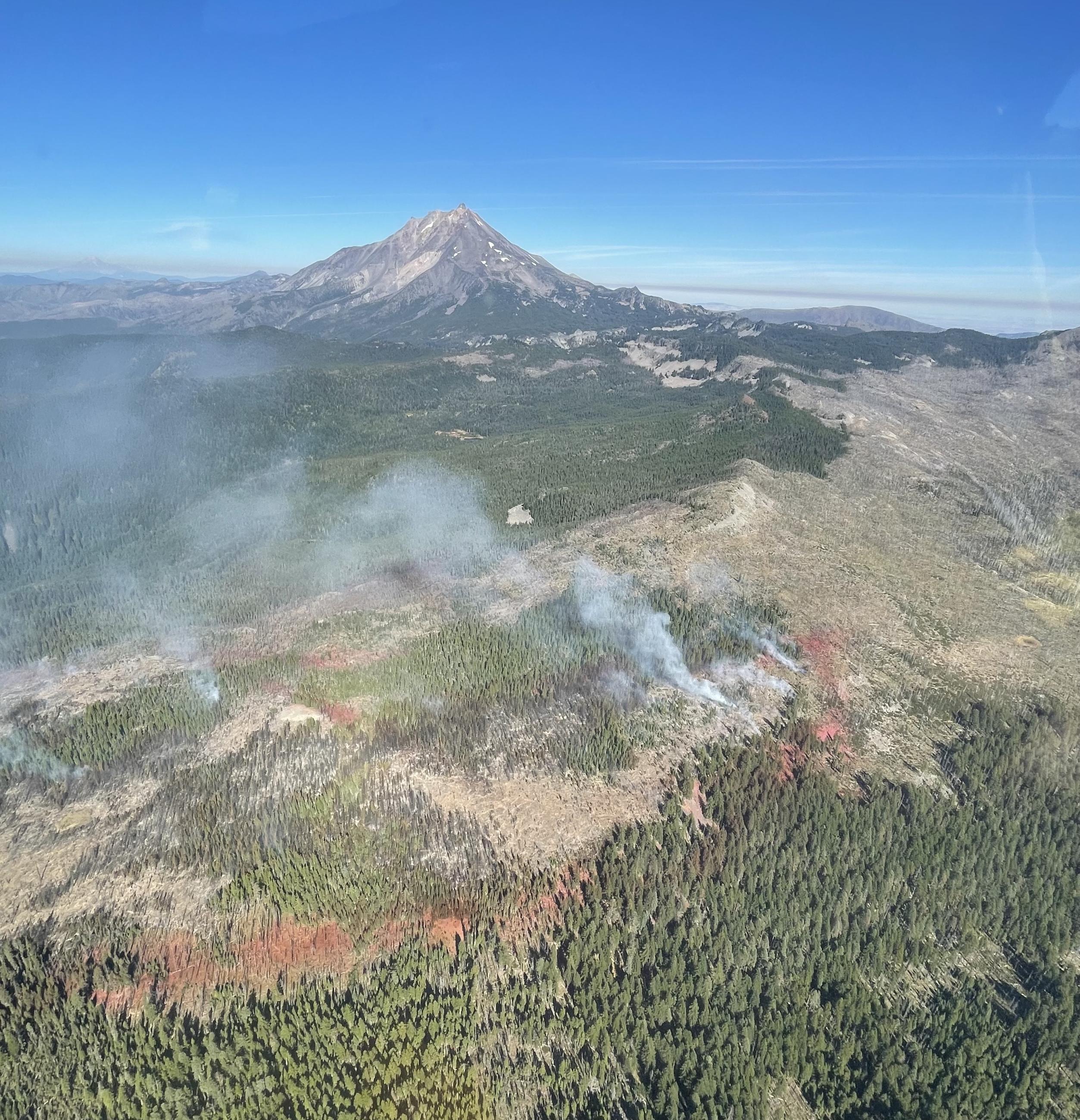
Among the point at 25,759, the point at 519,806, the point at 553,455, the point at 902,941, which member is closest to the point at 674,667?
the point at 519,806

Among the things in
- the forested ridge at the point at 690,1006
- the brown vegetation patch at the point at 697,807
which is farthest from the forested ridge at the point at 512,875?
the brown vegetation patch at the point at 697,807

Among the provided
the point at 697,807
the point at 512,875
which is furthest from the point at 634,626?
the point at 512,875

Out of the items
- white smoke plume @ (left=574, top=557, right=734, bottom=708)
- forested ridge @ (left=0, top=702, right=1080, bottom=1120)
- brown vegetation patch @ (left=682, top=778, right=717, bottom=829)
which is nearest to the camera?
forested ridge @ (left=0, top=702, right=1080, bottom=1120)

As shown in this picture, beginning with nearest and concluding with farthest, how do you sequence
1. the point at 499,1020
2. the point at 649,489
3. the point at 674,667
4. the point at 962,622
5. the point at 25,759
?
the point at 499,1020 → the point at 25,759 → the point at 674,667 → the point at 962,622 → the point at 649,489

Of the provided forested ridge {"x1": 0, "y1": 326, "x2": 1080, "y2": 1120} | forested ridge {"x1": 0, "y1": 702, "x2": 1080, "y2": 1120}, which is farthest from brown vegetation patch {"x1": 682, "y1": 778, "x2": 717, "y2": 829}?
forested ridge {"x1": 0, "y1": 702, "x2": 1080, "y2": 1120}

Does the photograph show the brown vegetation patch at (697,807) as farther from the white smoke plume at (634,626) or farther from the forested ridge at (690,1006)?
the white smoke plume at (634,626)

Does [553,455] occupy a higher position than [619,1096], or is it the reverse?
[553,455]

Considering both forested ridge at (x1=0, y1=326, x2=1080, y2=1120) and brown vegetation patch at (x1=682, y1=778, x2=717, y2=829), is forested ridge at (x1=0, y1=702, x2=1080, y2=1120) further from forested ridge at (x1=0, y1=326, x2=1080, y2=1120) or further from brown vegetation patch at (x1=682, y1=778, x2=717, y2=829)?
brown vegetation patch at (x1=682, y1=778, x2=717, y2=829)

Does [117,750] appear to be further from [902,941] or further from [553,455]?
[553,455]
